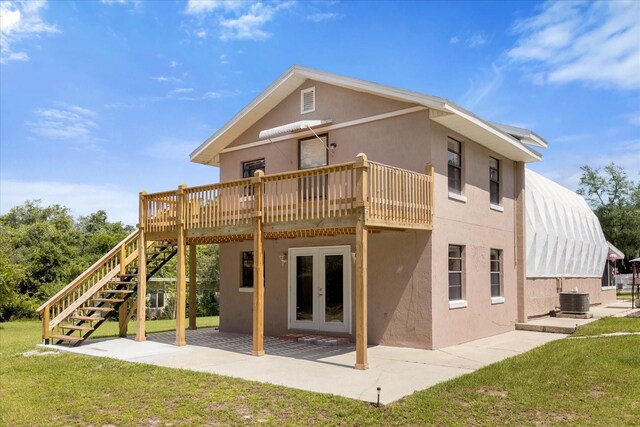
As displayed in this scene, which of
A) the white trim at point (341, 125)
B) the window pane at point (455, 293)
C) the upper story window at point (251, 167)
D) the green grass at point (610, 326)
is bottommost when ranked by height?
the green grass at point (610, 326)

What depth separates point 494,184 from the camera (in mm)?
16438

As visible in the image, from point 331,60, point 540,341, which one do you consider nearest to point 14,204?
point 331,60

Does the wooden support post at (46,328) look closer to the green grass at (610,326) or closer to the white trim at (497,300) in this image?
the white trim at (497,300)

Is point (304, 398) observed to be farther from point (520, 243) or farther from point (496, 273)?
point (520, 243)

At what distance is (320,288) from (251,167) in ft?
15.6

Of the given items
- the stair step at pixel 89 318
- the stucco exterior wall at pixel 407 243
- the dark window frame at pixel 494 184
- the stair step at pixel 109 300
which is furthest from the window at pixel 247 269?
the dark window frame at pixel 494 184

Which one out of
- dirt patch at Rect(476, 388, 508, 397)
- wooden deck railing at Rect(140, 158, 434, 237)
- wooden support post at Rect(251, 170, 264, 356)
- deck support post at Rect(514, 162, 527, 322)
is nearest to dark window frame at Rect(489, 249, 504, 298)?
deck support post at Rect(514, 162, 527, 322)

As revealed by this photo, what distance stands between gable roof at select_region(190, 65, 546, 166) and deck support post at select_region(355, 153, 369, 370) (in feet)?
10.4

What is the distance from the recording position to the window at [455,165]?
13839 millimetres

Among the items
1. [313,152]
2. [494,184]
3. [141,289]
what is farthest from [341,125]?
[141,289]

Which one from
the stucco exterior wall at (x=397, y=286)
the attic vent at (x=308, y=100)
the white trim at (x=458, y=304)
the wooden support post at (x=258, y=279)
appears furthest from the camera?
the attic vent at (x=308, y=100)

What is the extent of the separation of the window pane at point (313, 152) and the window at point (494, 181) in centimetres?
536

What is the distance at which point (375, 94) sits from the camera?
13.6 m

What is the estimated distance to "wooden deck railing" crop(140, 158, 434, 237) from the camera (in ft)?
34.9
